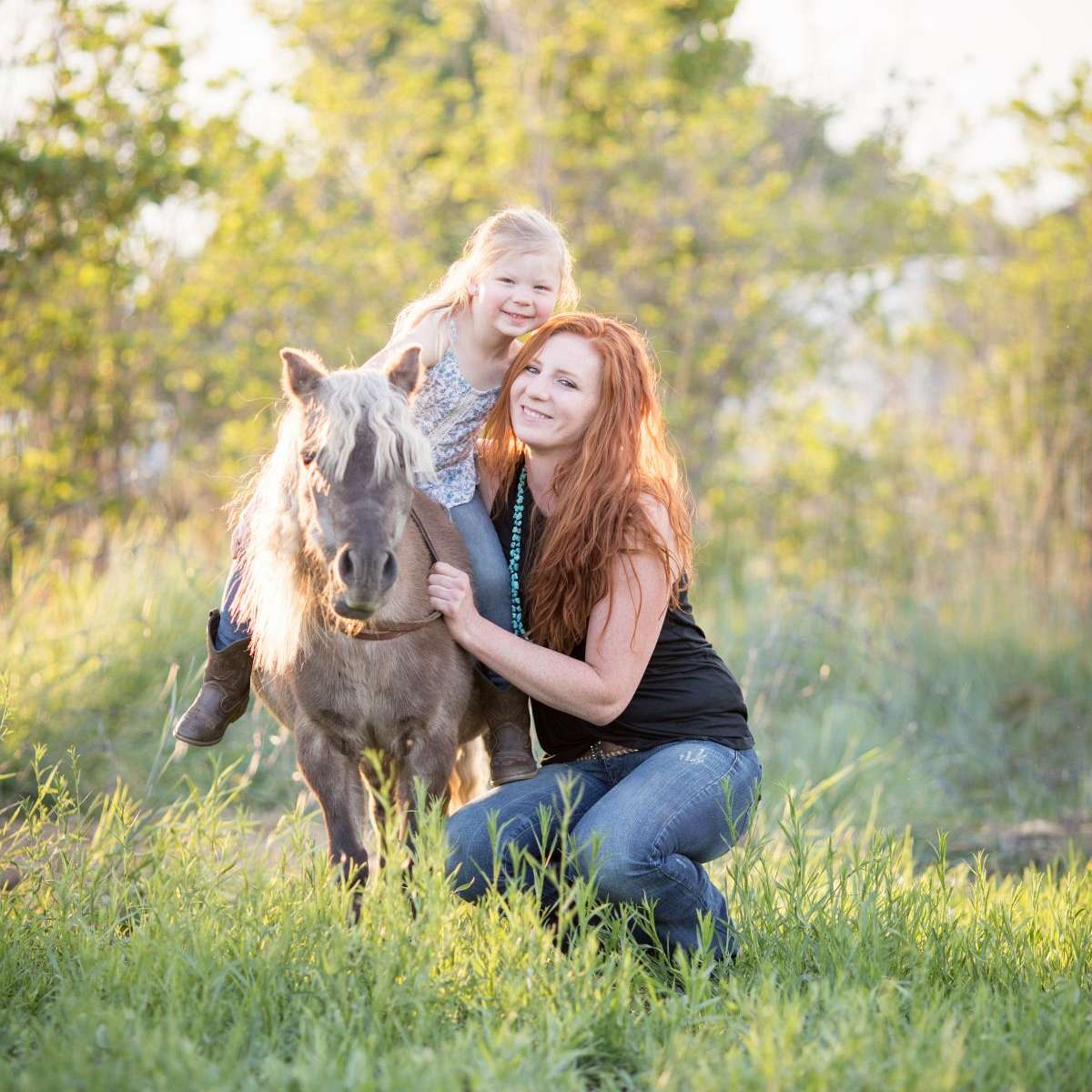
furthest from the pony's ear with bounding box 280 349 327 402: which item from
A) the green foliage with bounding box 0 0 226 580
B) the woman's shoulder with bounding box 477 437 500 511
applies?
the green foliage with bounding box 0 0 226 580

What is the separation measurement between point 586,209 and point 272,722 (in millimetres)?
6486

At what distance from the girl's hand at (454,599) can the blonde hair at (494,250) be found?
45.5 inches

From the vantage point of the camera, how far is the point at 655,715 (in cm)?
380

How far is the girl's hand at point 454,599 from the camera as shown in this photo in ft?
11.9

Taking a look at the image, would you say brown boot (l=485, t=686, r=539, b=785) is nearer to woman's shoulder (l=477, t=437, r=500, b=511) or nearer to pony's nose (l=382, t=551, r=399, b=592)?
woman's shoulder (l=477, t=437, r=500, b=511)

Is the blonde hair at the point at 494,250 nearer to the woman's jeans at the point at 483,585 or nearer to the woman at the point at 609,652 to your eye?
the woman at the point at 609,652

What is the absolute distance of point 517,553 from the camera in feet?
13.1

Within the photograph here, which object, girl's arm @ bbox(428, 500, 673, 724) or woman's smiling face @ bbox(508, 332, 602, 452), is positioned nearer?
girl's arm @ bbox(428, 500, 673, 724)

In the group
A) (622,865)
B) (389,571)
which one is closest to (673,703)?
(622,865)

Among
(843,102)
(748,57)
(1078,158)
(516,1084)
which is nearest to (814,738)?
(516,1084)

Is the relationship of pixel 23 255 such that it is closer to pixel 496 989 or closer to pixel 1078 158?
pixel 496 989

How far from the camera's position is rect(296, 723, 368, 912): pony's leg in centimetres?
355

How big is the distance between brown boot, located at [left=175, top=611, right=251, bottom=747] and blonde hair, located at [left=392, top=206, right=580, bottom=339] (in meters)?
1.29

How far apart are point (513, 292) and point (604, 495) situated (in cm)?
99
